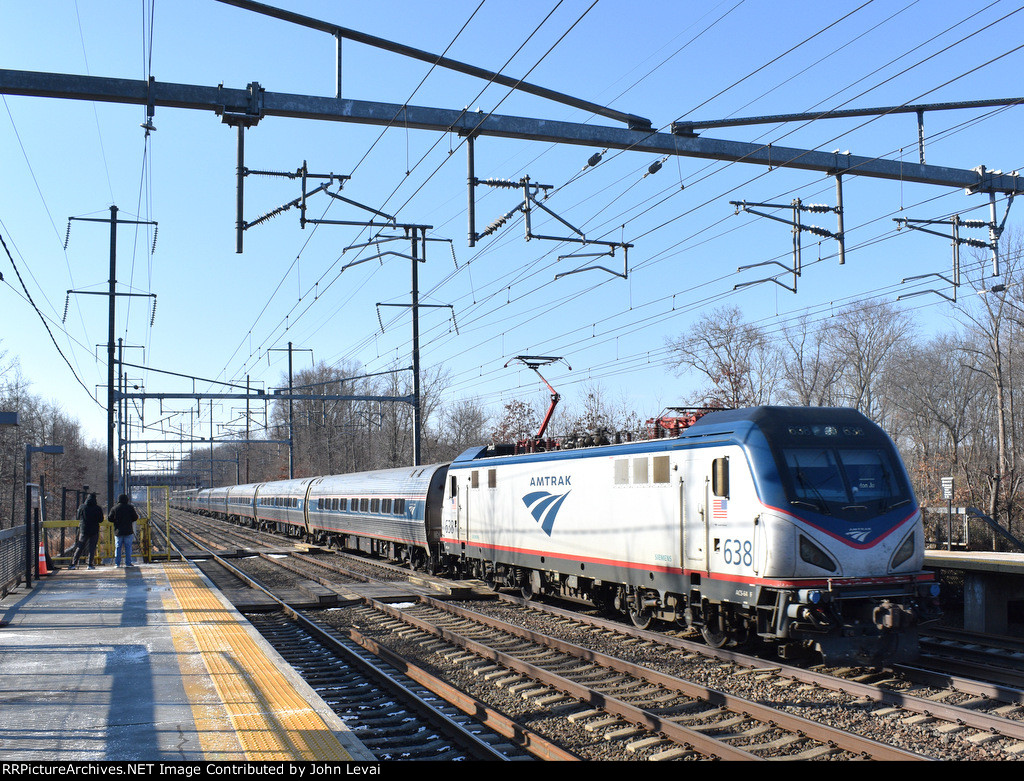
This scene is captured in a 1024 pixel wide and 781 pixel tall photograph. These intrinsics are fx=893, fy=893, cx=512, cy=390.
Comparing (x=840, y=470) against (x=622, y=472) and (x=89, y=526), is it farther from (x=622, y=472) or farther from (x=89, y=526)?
(x=89, y=526)

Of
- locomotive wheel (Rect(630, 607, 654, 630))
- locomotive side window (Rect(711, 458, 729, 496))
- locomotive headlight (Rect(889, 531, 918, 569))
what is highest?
locomotive side window (Rect(711, 458, 729, 496))

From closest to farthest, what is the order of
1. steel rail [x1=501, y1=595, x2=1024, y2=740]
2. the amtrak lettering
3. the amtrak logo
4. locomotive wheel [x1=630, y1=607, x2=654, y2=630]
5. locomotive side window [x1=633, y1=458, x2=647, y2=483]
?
steel rail [x1=501, y1=595, x2=1024, y2=740] → locomotive side window [x1=633, y1=458, x2=647, y2=483] → locomotive wheel [x1=630, y1=607, x2=654, y2=630] → the amtrak lettering → the amtrak logo

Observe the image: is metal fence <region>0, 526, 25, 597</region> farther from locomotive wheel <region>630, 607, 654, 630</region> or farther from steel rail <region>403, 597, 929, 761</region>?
locomotive wheel <region>630, 607, 654, 630</region>

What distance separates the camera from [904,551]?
1073cm

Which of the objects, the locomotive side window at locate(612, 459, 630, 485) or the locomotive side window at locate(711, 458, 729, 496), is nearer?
the locomotive side window at locate(711, 458, 729, 496)

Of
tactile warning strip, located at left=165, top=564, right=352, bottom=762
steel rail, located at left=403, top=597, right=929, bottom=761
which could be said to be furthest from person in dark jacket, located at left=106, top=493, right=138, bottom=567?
steel rail, located at left=403, top=597, right=929, bottom=761

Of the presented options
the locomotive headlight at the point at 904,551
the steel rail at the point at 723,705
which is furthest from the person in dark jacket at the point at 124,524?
the locomotive headlight at the point at 904,551

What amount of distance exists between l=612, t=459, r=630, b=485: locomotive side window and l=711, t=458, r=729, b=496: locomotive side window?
2.49m

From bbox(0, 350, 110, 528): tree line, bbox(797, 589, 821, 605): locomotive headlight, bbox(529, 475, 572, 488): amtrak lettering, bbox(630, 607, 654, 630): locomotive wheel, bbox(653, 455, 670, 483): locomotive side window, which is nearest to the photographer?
bbox(797, 589, 821, 605): locomotive headlight

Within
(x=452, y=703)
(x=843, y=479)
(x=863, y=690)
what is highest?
(x=843, y=479)

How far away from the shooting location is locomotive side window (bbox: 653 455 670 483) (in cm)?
1266

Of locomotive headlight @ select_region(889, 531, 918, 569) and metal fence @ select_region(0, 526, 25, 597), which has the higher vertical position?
locomotive headlight @ select_region(889, 531, 918, 569)

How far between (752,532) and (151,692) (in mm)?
6764

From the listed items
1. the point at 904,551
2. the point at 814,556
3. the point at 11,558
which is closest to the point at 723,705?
the point at 814,556
